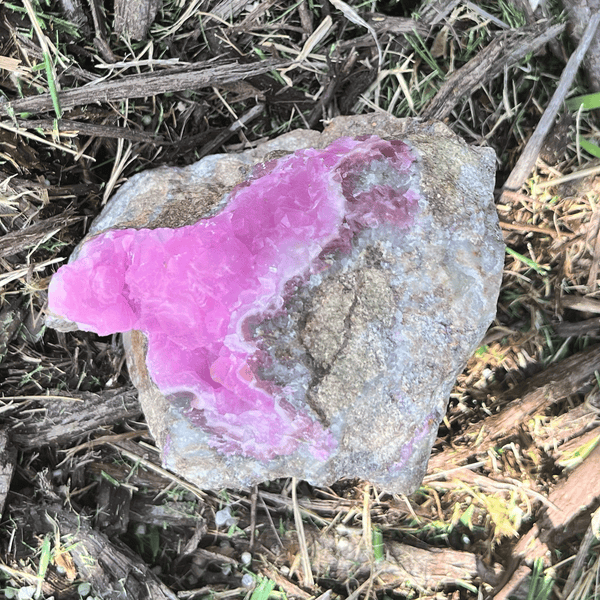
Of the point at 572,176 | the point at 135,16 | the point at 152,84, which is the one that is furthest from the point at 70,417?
the point at 572,176

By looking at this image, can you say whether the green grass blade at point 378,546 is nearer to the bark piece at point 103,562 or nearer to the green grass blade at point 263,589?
the green grass blade at point 263,589

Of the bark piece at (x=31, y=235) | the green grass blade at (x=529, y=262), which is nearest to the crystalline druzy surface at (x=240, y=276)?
the bark piece at (x=31, y=235)

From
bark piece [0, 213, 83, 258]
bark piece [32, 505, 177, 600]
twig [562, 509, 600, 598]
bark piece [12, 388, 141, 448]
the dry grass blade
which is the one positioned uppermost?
the dry grass blade

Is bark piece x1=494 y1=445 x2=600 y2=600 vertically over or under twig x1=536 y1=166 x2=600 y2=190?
under

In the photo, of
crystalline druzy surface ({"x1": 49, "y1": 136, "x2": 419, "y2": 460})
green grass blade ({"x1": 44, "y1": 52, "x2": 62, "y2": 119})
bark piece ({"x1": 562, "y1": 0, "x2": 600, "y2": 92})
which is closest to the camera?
crystalline druzy surface ({"x1": 49, "y1": 136, "x2": 419, "y2": 460})

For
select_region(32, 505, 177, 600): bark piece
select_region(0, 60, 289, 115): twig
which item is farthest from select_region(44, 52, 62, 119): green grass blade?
select_region(32, 505, 177, 600): bark piece

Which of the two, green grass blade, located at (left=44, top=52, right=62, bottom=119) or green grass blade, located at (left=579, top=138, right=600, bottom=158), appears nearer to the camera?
green grass blade, located at (left=44, top=52, right=62, bottom=119)

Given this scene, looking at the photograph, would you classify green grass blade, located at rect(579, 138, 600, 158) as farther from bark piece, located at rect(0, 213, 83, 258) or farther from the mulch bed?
bark piece, located at rect(0, 213, 83, 258)

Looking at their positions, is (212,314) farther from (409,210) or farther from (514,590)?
(514,590)

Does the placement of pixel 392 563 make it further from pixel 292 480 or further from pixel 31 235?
pixel 31 235
